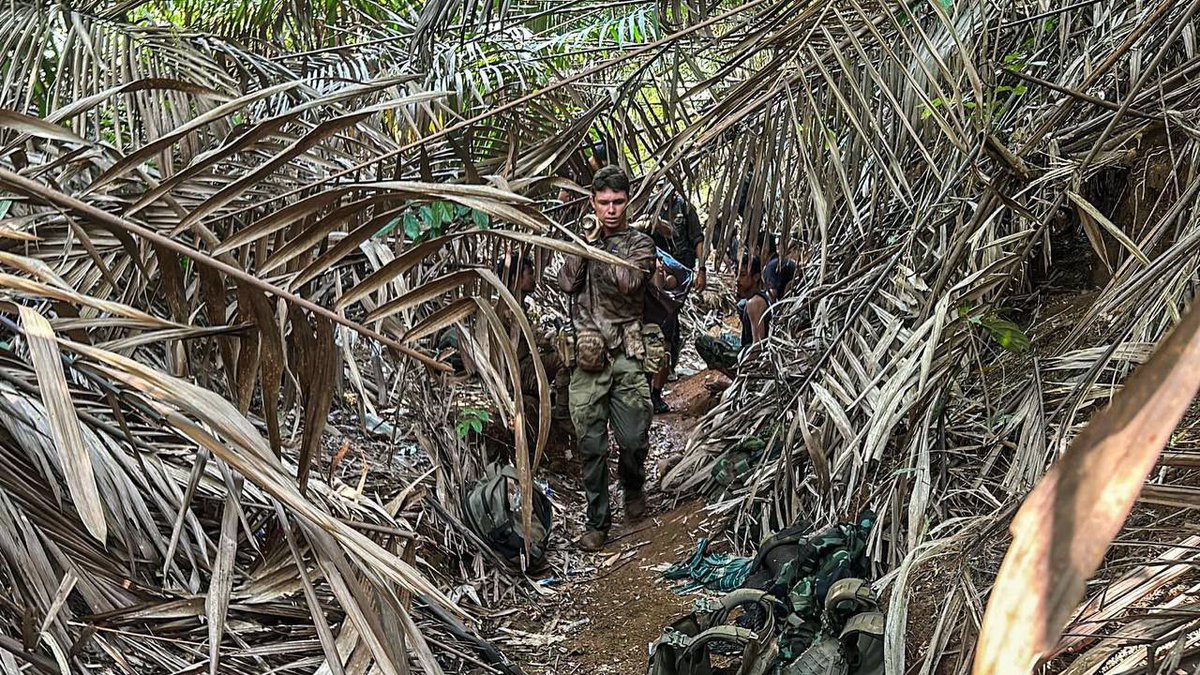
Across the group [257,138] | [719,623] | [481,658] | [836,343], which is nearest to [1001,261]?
[836,343]

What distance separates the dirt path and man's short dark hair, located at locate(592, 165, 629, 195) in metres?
1.48

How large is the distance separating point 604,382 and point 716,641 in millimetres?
1997

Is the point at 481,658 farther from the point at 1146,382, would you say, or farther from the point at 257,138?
the point at 1146,382

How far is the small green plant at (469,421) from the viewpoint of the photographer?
4334 millimetres

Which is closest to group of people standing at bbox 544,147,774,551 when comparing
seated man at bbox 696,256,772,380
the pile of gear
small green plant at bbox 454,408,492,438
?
small green plant at bbox 454,408,492,438

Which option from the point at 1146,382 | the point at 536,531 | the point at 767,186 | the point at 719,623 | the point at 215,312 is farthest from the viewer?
the point at 536,531

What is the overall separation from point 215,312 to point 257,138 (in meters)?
0.23

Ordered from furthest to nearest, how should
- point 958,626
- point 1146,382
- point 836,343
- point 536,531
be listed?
point 536,531 < point 836,343 < point 958,626 < point 1146,382

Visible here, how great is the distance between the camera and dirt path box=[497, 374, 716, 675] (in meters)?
3.57

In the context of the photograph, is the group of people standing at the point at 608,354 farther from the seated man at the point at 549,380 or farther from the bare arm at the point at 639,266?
the seated man at the point at 549,380

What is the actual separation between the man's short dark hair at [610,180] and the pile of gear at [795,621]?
1677mm

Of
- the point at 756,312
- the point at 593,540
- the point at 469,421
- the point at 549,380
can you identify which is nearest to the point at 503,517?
the point at 469,421

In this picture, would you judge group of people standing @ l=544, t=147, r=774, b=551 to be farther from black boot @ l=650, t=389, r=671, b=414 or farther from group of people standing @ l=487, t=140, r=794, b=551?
black boot @ l=650, t=389, r=671, b=414

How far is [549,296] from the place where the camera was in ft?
19.9
